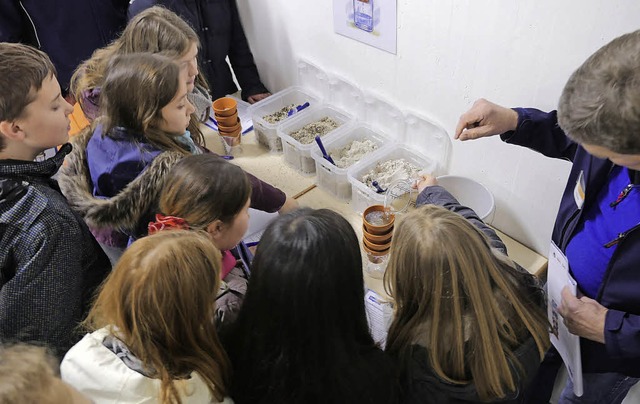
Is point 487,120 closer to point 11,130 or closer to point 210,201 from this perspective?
point 210,201

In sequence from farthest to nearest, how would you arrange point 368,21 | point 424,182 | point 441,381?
point 368,21
point 424,182
point 441,381

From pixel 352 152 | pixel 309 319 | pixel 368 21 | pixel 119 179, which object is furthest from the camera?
pixel 352 152

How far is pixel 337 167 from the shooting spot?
1.81 meters

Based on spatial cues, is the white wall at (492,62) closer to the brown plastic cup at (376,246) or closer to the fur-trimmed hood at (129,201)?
the brown plastic cup at (376,246)

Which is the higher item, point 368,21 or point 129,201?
point 368,21

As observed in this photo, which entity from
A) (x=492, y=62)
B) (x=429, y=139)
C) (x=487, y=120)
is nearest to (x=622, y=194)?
(x=487, y=120)

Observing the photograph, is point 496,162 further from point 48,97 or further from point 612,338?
point 48,97

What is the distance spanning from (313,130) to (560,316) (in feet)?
4.04

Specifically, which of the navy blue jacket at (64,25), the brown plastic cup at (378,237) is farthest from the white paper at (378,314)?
the navy blue jacket at (64,25)

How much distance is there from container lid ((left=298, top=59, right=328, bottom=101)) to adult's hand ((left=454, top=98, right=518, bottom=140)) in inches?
36.3

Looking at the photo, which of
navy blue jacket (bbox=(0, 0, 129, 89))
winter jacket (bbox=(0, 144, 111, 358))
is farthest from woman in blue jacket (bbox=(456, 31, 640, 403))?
navy blue jacket (bbox=(0, 0, 129, 89))

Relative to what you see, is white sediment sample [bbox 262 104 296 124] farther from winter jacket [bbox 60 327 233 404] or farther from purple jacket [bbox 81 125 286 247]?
winter jacket [bbox 60 327 233 404]

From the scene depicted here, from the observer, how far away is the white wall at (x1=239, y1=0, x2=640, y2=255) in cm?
126

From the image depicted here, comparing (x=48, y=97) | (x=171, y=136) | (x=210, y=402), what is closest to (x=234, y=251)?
(x=171, y=136)
